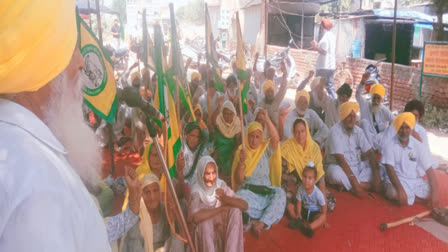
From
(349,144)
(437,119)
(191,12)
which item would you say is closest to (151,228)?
(349,144)

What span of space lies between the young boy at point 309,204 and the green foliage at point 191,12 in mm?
43305

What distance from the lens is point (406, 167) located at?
4.04 meters

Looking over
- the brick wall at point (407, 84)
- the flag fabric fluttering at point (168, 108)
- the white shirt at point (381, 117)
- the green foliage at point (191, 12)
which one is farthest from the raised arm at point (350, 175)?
the green foliage at point (191, 12)

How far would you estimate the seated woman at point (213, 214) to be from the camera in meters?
2.85

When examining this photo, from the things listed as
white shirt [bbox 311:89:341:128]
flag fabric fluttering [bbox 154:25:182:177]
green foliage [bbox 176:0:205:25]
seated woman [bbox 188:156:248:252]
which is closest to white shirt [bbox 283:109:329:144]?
white shirt [bbox 311:89:341:128]

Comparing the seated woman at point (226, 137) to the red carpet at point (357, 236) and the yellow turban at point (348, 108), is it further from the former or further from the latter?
the yellow turban at point (348, 108)

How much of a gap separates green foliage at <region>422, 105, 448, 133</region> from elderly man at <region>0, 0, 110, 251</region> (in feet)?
24.1

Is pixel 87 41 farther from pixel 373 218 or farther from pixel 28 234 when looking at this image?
pixel 373 218

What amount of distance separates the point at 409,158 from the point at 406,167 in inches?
4.1

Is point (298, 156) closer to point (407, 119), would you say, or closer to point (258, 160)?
point (258, 160)

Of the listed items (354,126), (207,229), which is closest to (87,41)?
(207,229)

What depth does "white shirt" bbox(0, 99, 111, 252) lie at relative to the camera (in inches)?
24.1

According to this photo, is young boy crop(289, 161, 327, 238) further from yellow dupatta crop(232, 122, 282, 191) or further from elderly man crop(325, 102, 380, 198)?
elderly man crop(325, 102, 380, 198)

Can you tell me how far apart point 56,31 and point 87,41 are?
8.44 ft
